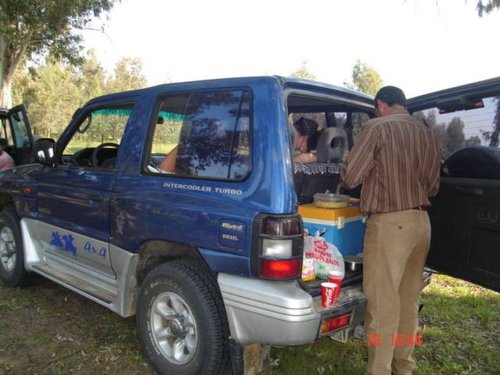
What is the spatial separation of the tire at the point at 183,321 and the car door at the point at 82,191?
56 cm

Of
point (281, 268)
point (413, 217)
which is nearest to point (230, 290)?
point (281, 268)

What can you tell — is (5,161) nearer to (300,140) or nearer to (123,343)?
(123,343)

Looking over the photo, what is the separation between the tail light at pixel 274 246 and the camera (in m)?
2.22

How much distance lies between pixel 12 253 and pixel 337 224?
11.4 feet

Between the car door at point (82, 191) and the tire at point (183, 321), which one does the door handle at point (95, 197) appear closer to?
the car door at point (82, 191)

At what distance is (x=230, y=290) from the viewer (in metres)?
2.33

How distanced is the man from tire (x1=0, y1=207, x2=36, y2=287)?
133 inches

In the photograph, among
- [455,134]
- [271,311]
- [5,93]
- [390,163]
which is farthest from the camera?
[5,93]

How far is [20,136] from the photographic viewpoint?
5891mm

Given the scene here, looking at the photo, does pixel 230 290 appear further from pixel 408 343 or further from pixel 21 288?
pixel 21 288

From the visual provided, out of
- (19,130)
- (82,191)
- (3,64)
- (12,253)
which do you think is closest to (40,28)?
(3,64)

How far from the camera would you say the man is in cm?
252

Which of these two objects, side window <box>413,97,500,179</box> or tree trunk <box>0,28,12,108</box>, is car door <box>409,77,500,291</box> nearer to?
side window <box>413,97,500,179</box>

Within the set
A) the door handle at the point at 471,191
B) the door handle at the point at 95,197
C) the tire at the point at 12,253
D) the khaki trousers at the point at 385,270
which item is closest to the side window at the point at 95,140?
the door handle at the point at 95,197
